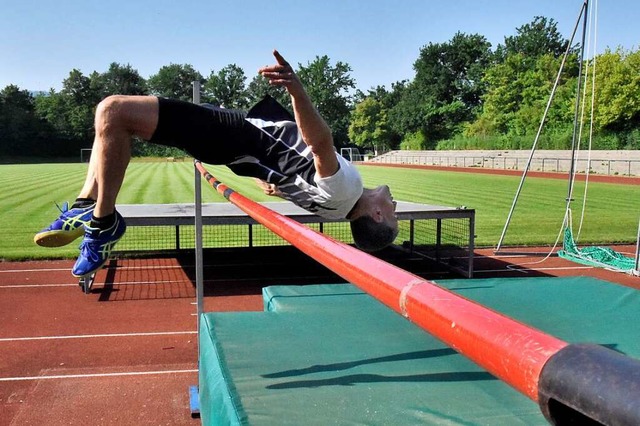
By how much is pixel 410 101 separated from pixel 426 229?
4983 centimetres

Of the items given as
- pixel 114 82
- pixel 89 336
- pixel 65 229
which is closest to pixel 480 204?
pixel 89 336

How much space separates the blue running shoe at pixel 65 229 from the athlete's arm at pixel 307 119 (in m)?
1.02

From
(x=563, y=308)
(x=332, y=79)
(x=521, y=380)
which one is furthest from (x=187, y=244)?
(x=332, y=79)

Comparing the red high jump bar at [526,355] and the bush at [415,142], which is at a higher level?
the bush at [415,142]

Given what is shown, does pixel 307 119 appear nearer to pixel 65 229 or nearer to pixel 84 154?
pixel 65 229

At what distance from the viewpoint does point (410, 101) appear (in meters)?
60.7

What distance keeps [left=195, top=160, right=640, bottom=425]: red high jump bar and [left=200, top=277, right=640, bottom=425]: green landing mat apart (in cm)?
145

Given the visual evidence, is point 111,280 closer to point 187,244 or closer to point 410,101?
point 187,244

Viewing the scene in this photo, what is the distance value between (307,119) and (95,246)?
3.32 feet

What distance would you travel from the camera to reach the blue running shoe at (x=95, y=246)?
2.32m

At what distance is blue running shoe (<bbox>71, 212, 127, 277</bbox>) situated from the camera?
2.32 meters

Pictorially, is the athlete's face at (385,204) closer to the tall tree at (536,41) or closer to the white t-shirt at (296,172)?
the white t-shirt at (296,172)

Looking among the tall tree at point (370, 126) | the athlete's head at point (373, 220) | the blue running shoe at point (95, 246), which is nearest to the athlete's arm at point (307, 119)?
the athlete's head at point (373, 220)

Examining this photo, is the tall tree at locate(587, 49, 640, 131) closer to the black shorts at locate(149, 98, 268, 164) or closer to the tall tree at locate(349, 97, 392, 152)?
the black shorts at locate(149, 98, 268, 164)
